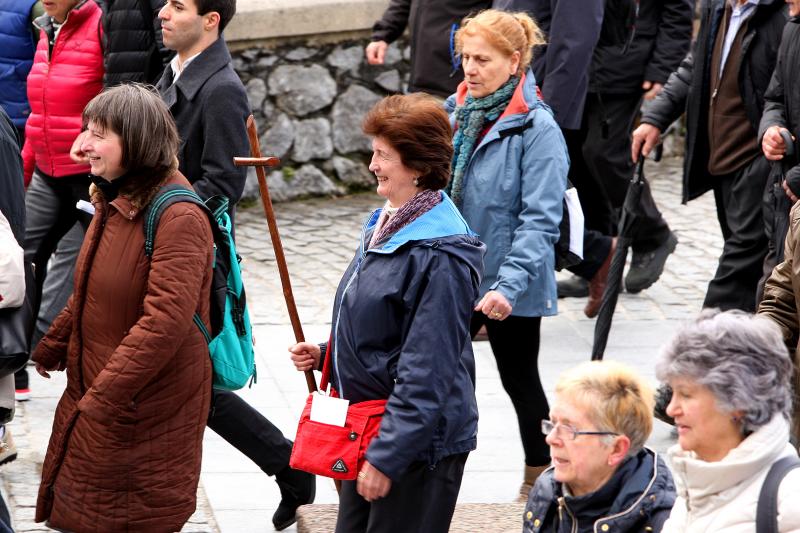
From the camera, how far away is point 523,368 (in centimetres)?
560

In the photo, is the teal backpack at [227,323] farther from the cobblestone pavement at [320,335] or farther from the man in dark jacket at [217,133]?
the cobblestone pavement at [320,335]

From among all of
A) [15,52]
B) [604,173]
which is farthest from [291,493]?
[604,173]

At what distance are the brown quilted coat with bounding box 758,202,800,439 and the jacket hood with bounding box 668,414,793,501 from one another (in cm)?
114

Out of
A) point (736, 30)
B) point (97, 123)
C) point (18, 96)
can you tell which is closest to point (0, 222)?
point (97, 123)

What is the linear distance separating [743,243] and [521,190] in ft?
5.05

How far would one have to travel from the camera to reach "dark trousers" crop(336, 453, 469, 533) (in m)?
4.04

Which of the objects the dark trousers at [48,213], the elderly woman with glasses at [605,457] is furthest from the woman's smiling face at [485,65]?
the elderly woman with glasses at [605,457]

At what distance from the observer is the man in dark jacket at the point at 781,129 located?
19.2 feet

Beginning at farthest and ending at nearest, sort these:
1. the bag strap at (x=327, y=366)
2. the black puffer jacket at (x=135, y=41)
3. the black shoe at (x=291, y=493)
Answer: the black puffer jacket at (x=135, y=41) < the black shoe at (x=291, y=493) < the bag strap at (x=327, y=366)

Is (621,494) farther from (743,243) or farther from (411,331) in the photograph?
(743,243)

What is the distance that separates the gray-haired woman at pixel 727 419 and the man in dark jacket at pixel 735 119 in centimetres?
329

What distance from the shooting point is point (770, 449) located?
10.3ft

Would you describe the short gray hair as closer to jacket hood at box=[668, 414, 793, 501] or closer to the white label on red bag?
jacket hood at box=[668, 414, 793, 501]

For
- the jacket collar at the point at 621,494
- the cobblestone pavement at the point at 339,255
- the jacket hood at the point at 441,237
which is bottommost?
the cobblestone pavement at the point at 339,255
